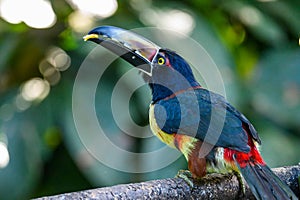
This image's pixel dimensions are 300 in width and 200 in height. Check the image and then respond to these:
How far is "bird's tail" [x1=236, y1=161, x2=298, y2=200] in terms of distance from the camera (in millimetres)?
1670

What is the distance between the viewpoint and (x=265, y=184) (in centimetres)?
169

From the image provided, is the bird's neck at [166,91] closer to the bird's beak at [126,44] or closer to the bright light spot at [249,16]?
the bird's beak at [126,44]

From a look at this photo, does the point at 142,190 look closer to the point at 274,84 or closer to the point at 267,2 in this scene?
the point at 274,84

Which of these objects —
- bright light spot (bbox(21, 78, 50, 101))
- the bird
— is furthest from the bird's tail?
Result: bright light spot (bbox(21, 78, 50, 101))

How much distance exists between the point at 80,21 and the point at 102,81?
1.04 feet

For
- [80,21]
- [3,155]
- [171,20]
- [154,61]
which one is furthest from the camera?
[80,21]

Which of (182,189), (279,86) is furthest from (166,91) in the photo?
(279,86)

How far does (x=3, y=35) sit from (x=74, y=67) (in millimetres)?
423

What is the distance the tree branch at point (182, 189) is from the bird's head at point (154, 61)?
0.30m

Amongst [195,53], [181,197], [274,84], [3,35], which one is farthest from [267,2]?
[181,197]

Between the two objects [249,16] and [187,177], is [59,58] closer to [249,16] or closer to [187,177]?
[249,16]

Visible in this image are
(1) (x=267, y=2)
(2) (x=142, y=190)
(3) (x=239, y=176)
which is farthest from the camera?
(1) (x=267, y=2)

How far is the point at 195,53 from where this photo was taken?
2.82 m

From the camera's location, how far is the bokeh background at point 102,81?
275 cm
